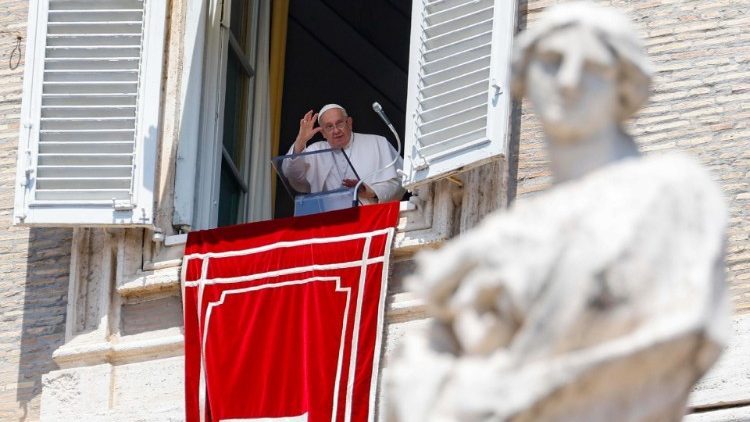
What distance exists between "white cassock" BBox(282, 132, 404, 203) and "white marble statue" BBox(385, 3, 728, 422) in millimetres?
6156

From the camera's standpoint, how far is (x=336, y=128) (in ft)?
37.0

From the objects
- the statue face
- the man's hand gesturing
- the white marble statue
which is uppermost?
the man's hand gesturing

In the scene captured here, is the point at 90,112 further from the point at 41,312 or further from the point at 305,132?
the point at 305,132

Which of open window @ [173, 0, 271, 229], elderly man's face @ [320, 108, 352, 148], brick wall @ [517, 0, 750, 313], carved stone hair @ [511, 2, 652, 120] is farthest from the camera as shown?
elderly man's face @ [320, 108, 352, 148]

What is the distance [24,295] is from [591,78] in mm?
6300

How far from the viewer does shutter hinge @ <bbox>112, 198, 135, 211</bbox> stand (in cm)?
1021

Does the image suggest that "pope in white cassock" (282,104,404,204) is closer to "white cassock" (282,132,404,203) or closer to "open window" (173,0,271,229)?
"white cassock" (282,132,404,203)

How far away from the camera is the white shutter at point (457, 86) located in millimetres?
9594

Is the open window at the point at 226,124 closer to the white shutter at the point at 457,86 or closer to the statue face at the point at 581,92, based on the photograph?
the white shutter at the point at 457,86

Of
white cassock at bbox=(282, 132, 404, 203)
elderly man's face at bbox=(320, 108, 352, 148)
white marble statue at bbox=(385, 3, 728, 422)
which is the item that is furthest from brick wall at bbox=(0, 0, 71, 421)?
white marble statue at bbox=(385, 3, 728, 422)

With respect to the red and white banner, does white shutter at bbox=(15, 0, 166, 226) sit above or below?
above

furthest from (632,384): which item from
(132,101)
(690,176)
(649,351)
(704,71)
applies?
(132,101)

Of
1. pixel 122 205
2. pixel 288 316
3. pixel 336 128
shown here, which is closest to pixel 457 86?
pixel 288 316

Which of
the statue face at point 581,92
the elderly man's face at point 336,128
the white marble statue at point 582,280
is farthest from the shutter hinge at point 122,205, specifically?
the statue face at point 581,92
